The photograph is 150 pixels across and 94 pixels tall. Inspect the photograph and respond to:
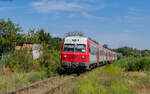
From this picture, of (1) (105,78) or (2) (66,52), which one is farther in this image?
(2) (66,52)

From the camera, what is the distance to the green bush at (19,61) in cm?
1563

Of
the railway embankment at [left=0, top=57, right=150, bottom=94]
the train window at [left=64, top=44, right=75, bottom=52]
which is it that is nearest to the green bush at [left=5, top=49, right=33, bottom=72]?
the railway embankment at [left=0, top=57, right=150, bottom=94]

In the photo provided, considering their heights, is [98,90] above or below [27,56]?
below

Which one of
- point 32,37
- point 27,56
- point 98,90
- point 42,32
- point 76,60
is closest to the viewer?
point 98,90

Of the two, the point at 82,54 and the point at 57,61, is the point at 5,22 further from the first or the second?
the point at 82,54

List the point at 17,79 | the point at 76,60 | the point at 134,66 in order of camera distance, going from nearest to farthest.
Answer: the point at 17,79
the point at 76,60
the point at 134,66

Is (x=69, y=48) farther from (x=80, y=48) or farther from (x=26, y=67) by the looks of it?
(x=26, y=67)

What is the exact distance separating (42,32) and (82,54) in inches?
2091

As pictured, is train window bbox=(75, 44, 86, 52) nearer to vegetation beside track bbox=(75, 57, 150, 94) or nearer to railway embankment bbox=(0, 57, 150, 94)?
railway embankment bbox=(0, 57, 150, 94)

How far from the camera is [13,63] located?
15.7m

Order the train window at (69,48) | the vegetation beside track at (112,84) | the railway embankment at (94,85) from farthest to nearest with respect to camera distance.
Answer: the train window at (69,48) < the railway embankment at (94,85) < the vegetation beside track at (112,84)

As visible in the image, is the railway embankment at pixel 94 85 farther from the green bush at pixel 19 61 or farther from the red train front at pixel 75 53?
the green bush at pixel 19 61

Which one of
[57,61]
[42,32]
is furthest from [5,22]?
[57,61]

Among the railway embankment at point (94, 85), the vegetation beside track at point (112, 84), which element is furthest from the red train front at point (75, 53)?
the vegetation beside track at point (112, 84)
